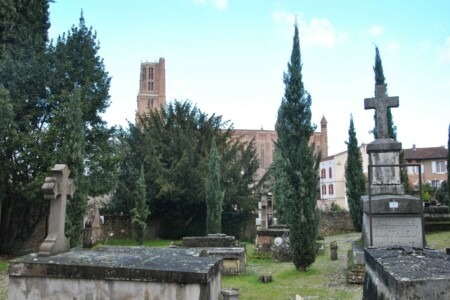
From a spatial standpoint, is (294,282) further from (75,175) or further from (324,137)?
(324,137)

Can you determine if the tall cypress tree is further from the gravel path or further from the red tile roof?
the red tile roof

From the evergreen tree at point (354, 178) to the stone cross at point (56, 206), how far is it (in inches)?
864

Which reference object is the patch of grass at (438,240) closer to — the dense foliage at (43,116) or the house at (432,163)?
the dense foliage at (43,116)

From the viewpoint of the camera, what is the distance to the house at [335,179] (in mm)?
55656

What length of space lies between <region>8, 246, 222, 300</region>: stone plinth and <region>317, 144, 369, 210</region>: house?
49987 mm

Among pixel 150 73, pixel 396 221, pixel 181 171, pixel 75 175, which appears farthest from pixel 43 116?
pixel 150 73

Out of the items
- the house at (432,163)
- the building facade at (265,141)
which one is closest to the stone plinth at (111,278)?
the house at (432,163)

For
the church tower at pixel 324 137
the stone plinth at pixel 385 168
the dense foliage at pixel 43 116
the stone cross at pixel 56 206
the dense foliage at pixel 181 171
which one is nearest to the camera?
the stone cross at pixel 56 206

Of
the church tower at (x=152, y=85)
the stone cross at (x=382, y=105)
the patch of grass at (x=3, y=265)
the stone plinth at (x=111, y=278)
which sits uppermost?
the church tower at (x=152, y=85)

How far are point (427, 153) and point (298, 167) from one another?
41.6 meters

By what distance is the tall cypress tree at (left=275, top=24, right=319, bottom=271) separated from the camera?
13.6 meters

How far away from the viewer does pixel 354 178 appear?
27.0m

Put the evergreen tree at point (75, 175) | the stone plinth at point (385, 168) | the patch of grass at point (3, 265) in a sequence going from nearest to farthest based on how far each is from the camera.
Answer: the stone plinth at point (385, 168)
the evergreen tree at point (75, 175)
the patch of grass at point (3, 265)

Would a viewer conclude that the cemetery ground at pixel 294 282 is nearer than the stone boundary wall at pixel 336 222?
Yes
